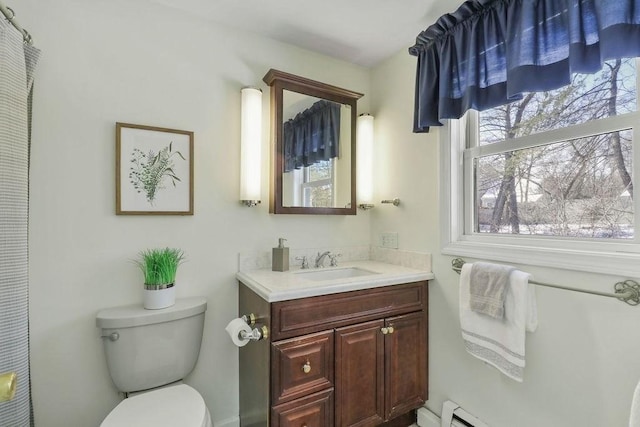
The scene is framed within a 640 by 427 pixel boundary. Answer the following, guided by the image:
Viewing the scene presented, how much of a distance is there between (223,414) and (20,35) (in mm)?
2023

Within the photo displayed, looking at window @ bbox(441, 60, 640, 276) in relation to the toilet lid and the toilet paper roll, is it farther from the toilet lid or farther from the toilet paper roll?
the toilet lid

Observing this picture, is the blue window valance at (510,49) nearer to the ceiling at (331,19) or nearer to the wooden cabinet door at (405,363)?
the ceiling at (331,19)

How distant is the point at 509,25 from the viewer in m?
1.29

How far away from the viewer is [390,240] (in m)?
2.07

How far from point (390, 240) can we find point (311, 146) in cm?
82

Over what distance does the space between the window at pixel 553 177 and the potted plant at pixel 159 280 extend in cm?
145

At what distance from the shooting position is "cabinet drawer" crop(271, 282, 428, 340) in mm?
1365

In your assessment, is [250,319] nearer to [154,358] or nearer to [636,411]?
[154,358]

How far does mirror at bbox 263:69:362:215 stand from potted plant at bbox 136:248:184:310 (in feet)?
2.08

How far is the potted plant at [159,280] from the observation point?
1.44 meters

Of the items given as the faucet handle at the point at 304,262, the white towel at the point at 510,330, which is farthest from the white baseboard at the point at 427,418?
the faucet handle at the point at 304,262

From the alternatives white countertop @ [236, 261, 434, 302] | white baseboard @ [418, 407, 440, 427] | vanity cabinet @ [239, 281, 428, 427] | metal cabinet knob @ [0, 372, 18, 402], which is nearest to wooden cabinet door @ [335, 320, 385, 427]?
vanity cabinet @ [239, 281, 428, 427]

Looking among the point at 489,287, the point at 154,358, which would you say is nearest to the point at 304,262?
the point at 154,358

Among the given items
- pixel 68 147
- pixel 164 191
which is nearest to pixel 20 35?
pixel 68 147
